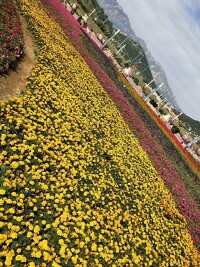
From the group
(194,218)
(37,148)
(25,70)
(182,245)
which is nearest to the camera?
(37,148)

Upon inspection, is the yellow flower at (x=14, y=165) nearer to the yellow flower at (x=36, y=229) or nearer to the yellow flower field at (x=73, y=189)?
the yellow flower field at (x=73, y=189)

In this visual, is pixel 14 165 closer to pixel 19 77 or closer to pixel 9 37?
pixel 19 77

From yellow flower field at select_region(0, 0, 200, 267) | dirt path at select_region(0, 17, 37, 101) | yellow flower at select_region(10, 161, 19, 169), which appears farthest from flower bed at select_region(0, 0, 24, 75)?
yellow flower at select_region(10, 161, 19, 169)

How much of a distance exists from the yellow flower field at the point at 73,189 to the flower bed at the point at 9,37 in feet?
4.45

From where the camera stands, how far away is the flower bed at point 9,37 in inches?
569

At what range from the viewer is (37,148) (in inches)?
420

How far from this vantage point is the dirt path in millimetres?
13383

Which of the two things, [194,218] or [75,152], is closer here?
[75,152]

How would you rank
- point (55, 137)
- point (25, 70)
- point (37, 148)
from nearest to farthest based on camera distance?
point (37, 148) < point (55, 137) < point (25, 70)

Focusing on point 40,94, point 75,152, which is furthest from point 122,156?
point 40,94

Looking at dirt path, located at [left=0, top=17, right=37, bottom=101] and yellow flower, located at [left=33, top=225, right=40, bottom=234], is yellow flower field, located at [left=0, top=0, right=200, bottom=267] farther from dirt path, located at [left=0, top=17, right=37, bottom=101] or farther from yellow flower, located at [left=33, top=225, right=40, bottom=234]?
dirt path, located at [left=0, top=17, right=37, bottom=101]

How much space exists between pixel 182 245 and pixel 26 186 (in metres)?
9.42

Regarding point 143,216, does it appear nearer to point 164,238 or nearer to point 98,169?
point 164,238

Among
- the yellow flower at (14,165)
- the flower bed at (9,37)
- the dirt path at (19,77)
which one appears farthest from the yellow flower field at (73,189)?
the flower bed at (9,37)
